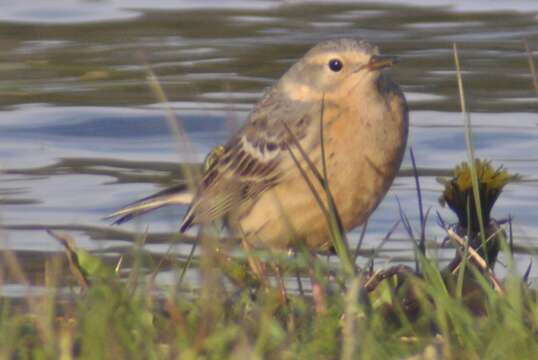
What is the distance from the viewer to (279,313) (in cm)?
601

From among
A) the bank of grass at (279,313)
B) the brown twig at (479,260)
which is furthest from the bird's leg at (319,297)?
the brown twig at (479,260)

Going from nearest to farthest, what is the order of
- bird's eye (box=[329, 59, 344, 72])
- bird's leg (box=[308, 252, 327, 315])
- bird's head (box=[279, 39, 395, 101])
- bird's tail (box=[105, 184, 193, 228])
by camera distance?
bird's leg (box=[308, 252, 327, 315]) < bird's head (box=[279, 39, 395, 101]) < bird's eye (box=[329, 59, 344, 72]) < bird's tail (box=[105, 184, 193, 228])

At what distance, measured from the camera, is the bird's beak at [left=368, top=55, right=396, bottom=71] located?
7371 mm

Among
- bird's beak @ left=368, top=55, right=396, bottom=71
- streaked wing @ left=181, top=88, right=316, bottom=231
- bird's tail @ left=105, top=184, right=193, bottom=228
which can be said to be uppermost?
bird's beak @ left=368, top=55, right=396, bottom=71

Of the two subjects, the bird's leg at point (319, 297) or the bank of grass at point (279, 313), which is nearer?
the bank of grass at point (279, 313)

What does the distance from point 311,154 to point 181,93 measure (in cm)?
638

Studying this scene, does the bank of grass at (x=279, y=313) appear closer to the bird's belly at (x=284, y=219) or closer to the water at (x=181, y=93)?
the bird's belly at (x=284, y=219)

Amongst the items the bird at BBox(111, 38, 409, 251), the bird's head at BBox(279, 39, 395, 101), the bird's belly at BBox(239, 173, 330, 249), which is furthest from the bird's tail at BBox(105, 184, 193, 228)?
the bird's head at BBox(279, 39, 395, 101)

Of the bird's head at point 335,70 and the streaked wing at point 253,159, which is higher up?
the bird's head at point 335,70

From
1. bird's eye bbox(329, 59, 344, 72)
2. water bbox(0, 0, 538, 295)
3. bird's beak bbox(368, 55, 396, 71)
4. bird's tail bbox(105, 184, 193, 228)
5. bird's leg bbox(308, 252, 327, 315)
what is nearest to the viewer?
bird's leg bbox(308, 252, 327, 315)

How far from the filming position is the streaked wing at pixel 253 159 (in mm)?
7887

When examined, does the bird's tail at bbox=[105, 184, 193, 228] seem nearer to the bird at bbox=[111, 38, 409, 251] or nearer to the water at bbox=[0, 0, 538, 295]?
the bird at bbox=[111, 38, 409, 251]

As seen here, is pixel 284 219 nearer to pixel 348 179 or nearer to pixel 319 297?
pixel 348 179

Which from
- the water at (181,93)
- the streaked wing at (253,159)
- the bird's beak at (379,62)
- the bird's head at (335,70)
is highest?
the bird's beak at (379,62)
